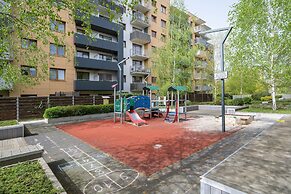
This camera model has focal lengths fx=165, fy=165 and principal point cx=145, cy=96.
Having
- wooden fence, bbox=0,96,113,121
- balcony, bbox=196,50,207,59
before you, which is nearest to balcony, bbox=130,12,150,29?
balcony, bbox=196,50,207,59

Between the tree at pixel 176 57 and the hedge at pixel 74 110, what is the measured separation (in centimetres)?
993

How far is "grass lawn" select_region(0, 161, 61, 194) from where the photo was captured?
2871 millimetres

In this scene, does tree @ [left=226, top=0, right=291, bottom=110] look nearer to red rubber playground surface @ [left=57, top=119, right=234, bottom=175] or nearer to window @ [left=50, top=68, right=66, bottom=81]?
red rubber playground surface @ [left=57, top=119, right=234, bottom=175]

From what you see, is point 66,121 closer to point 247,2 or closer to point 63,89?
point 63,89

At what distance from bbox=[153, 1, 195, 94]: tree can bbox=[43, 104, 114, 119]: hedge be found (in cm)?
993

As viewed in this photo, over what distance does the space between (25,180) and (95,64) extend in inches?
749

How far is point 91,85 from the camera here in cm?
2023

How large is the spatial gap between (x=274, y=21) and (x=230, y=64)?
17.5 feet

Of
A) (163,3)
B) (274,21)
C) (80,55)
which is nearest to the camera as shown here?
(274,21)

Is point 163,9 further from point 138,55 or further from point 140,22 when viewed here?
point 138,55

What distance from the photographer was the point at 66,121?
470 inches

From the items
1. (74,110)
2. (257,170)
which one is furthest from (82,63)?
(257,170)

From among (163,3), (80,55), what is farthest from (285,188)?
(163,3)

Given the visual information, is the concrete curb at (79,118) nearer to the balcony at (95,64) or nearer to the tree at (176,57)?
the balcony at (95,64)
